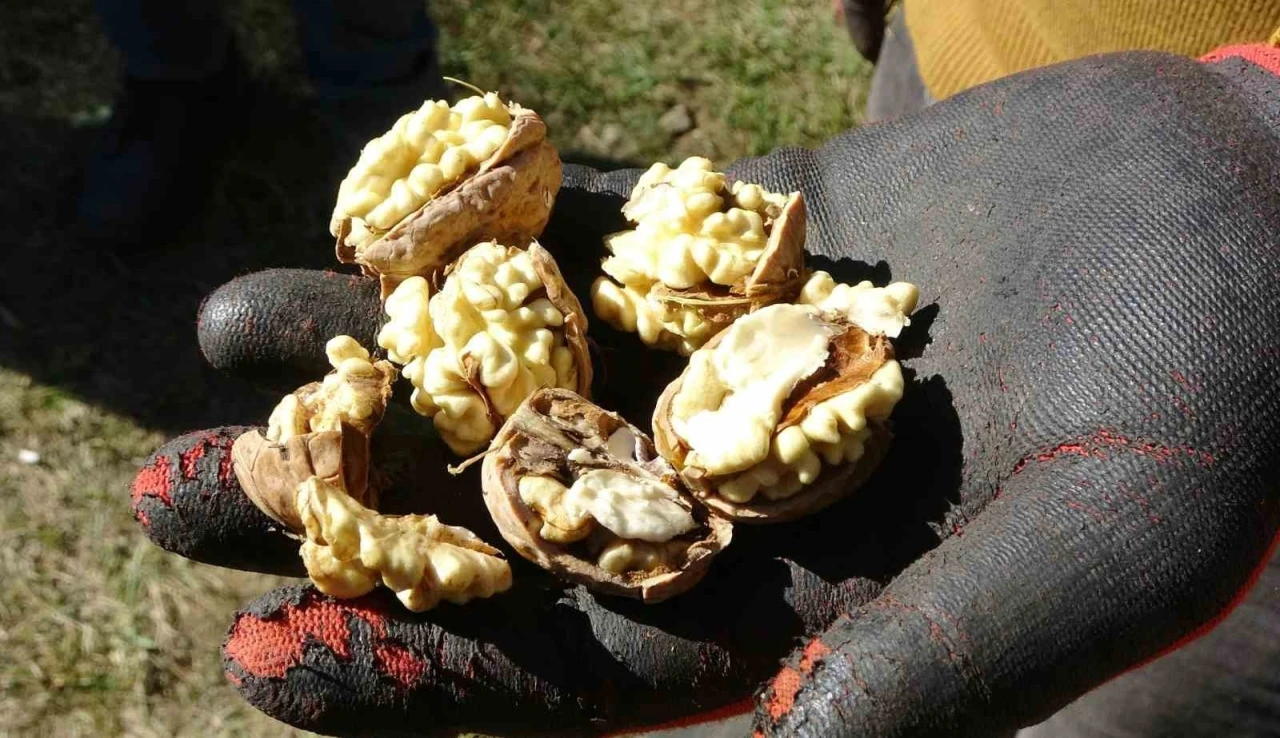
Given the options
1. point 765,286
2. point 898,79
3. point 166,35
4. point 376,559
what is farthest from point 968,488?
point 166,35

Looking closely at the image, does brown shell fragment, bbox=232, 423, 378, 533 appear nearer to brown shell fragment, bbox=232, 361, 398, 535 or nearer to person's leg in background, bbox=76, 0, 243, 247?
brown shell fragment, bbox=232, 361, 398, 535

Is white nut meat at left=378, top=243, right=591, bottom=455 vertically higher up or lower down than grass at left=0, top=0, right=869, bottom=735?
higher up

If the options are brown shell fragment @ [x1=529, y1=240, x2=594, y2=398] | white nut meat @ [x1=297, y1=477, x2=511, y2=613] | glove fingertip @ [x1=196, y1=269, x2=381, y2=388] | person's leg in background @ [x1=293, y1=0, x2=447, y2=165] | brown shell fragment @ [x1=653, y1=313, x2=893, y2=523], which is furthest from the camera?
person's leg in background @ [x1=293, y1=0, x2=447, y2=165]

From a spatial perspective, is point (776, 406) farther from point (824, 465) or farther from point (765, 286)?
point (765, 286)

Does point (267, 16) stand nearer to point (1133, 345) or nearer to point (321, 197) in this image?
point (321, 197)

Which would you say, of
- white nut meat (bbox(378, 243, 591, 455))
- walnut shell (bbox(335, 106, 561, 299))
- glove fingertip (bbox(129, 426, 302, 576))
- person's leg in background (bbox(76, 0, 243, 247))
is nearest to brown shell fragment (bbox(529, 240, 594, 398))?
white nut meat (bbox(378, 243, 591, 455))

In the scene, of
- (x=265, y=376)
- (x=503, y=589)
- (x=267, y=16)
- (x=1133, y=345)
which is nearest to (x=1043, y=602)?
(x=1133, y=345)
